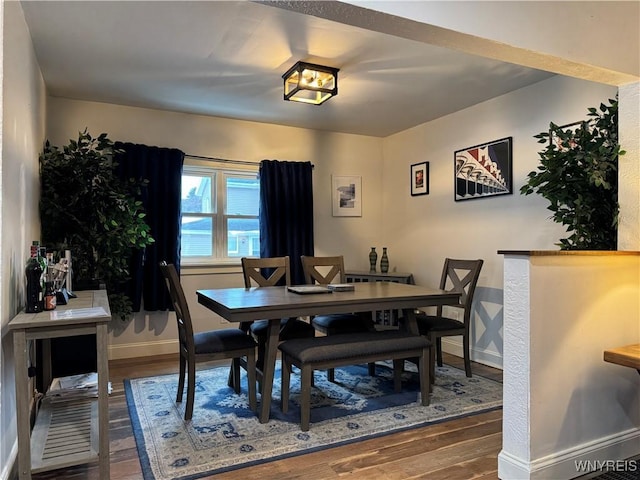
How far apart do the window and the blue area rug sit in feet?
4.57

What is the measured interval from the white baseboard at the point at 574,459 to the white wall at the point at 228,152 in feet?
10.4

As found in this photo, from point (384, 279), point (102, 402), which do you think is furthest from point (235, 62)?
point (384, 279)

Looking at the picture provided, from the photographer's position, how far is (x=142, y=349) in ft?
13.3

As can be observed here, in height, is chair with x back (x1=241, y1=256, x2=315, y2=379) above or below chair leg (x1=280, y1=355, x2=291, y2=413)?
above

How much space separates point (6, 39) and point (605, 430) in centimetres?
343

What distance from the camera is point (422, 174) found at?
4.62 meters

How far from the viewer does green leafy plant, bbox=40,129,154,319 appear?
313 centimetres

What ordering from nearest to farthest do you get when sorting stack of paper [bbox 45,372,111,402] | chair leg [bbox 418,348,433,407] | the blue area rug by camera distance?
the blue area rug, stack of paper [bbox 45,372,111,402], chair leg [bbox 418,348,433,407]

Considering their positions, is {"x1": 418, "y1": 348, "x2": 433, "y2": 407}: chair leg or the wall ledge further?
{"x1": 418, "y1": 348, "x2": 433, "y2": 407}: chair leg

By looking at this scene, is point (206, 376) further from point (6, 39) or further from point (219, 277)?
point (6, 39)

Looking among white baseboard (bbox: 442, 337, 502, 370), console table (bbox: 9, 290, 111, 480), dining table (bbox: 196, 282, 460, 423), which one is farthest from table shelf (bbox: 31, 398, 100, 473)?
white baseboard (bbox: 442, 337, 502, 370)

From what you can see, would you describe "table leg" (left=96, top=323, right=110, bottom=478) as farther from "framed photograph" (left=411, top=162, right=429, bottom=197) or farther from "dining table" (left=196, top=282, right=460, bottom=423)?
"framed photograph" (left=411, top=162, right=429, bottom=197)

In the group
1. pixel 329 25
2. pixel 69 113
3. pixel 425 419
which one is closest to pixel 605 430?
pixel 425 419

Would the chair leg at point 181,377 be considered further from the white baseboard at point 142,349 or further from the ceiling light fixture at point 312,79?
the ceiling light fixture at point 312,79
